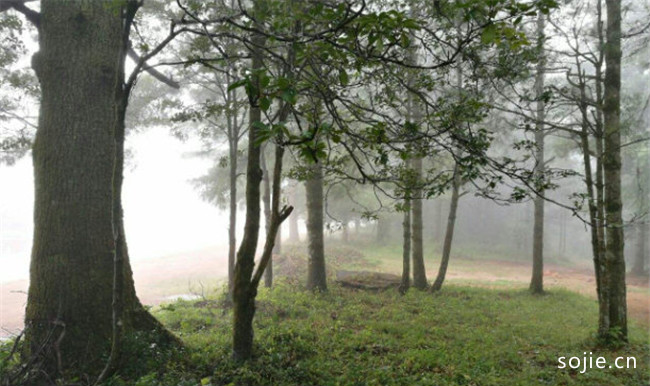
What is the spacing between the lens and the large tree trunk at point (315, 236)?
1186 centimetres

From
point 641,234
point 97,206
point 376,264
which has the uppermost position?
point 97,206

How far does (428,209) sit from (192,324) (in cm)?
3161

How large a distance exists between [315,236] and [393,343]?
18.5 feet

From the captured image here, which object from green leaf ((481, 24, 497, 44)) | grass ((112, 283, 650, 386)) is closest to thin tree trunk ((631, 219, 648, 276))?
grass ((112, 283, 650, 386))

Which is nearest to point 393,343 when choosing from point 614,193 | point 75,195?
point 614,193

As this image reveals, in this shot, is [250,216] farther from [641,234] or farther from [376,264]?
[641,234]

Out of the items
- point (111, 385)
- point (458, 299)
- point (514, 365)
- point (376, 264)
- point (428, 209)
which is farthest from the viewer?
point (428, 209)

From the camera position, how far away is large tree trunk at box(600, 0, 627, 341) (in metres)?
6.98

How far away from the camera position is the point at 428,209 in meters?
37.1

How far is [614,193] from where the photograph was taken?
23.2 ft

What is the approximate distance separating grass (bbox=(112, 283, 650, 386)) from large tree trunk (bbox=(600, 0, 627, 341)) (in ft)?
1.89

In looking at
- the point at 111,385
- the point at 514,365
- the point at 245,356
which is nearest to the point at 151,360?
the point at 111,385

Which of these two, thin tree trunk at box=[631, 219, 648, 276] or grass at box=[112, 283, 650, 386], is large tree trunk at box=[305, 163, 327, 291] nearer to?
grass at box=[112, 283, 650, 386]

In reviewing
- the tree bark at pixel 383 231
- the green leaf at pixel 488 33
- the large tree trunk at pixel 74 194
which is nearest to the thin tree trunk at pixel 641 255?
the tree bark at pixel 383 231
